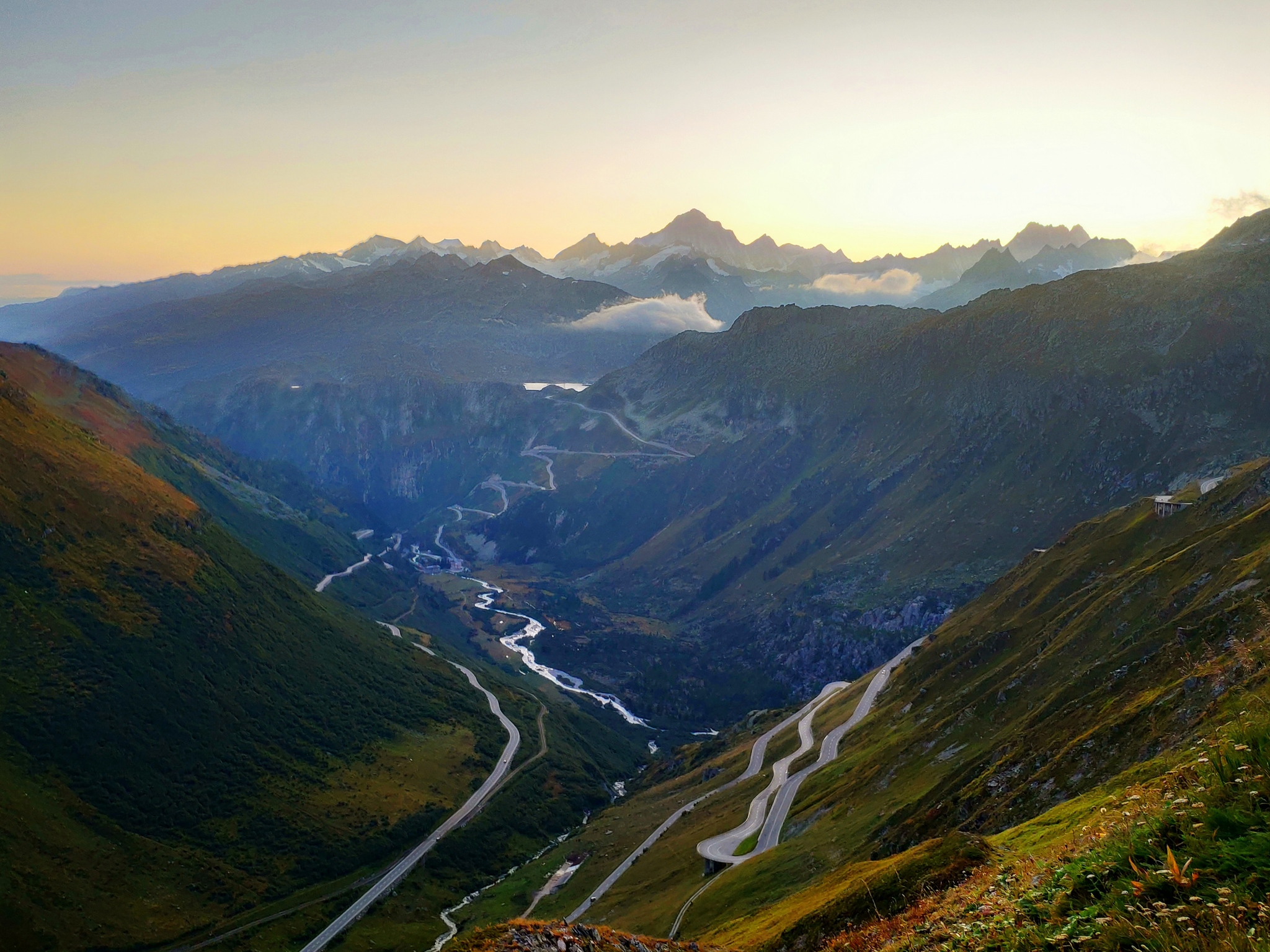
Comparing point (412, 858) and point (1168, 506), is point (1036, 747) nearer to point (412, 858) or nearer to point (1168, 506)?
point (1168, 506)

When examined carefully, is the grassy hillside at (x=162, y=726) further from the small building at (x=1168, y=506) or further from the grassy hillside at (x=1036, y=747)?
Answer: the small building at (x=1168, y=506)

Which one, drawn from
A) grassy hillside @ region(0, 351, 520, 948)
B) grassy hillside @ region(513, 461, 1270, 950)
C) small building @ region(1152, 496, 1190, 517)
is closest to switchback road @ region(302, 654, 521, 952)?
grassy hillside @ region(0, 351, 520, 948)

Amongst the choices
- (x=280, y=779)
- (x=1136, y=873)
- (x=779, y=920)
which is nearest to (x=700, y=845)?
(x=779, y=920)

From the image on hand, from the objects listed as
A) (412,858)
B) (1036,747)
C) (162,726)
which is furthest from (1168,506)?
(162,726)

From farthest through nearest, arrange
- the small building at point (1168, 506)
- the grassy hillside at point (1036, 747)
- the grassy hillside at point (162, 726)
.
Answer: the small building at point (1168, 506), the grassy hillside at point (162, 726), the grassy hillside at point (1036, 747)

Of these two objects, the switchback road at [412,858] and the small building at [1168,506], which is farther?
the small building at [1168,506]

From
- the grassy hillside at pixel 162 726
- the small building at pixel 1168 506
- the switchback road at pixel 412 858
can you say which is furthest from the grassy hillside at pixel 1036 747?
the grassy hillside at pixel 162 726
